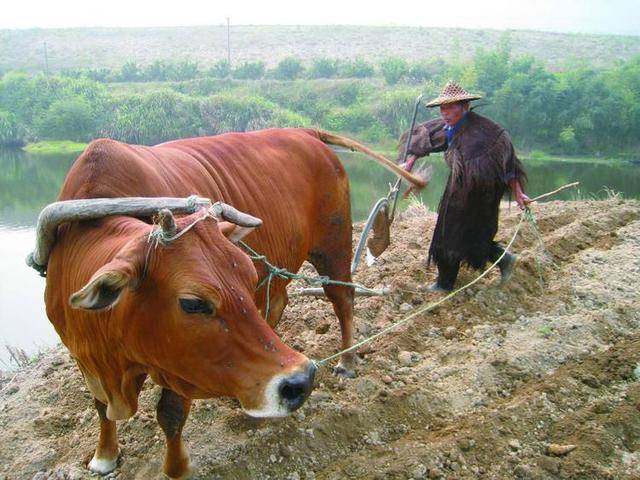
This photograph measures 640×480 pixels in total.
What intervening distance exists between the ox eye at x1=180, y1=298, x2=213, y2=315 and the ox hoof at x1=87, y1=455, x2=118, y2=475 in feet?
5.36

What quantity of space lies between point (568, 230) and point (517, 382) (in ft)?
12.8

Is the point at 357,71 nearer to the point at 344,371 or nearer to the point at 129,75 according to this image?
the point at 129,75

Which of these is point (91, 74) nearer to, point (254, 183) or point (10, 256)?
point (10, 256)

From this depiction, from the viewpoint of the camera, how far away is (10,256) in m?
10.0

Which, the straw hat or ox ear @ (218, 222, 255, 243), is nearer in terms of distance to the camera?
ox ear @ (218, 222, 255, 243)

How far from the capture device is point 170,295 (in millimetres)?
2318

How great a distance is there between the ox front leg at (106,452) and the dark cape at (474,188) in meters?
3.60

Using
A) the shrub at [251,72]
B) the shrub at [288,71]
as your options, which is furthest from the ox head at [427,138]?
the shrub at [251,72]

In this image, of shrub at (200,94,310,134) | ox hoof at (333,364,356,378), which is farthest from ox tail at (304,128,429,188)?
shrub at (200,94,310,134)

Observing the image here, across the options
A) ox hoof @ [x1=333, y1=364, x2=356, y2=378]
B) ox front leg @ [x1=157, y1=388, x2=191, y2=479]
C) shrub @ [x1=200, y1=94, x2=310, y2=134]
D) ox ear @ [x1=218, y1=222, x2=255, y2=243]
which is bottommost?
shrub @ [x1=200, y1=94, x2=310, y2=134]

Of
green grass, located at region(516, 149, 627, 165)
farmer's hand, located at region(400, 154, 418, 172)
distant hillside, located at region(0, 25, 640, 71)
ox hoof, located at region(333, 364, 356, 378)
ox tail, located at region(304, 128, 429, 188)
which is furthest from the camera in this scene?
distant hillside, located at region(0, 25, 640, 71)

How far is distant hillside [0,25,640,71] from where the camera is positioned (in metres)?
66.8

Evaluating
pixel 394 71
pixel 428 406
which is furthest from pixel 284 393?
pixel 394 71

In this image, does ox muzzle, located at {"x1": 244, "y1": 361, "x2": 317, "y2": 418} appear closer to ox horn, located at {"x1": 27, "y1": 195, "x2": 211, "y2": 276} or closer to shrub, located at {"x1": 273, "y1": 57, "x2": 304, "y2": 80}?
ox horn, located at {"x1": 27, "y1": 195, "x2": 211, "y2": 276}
